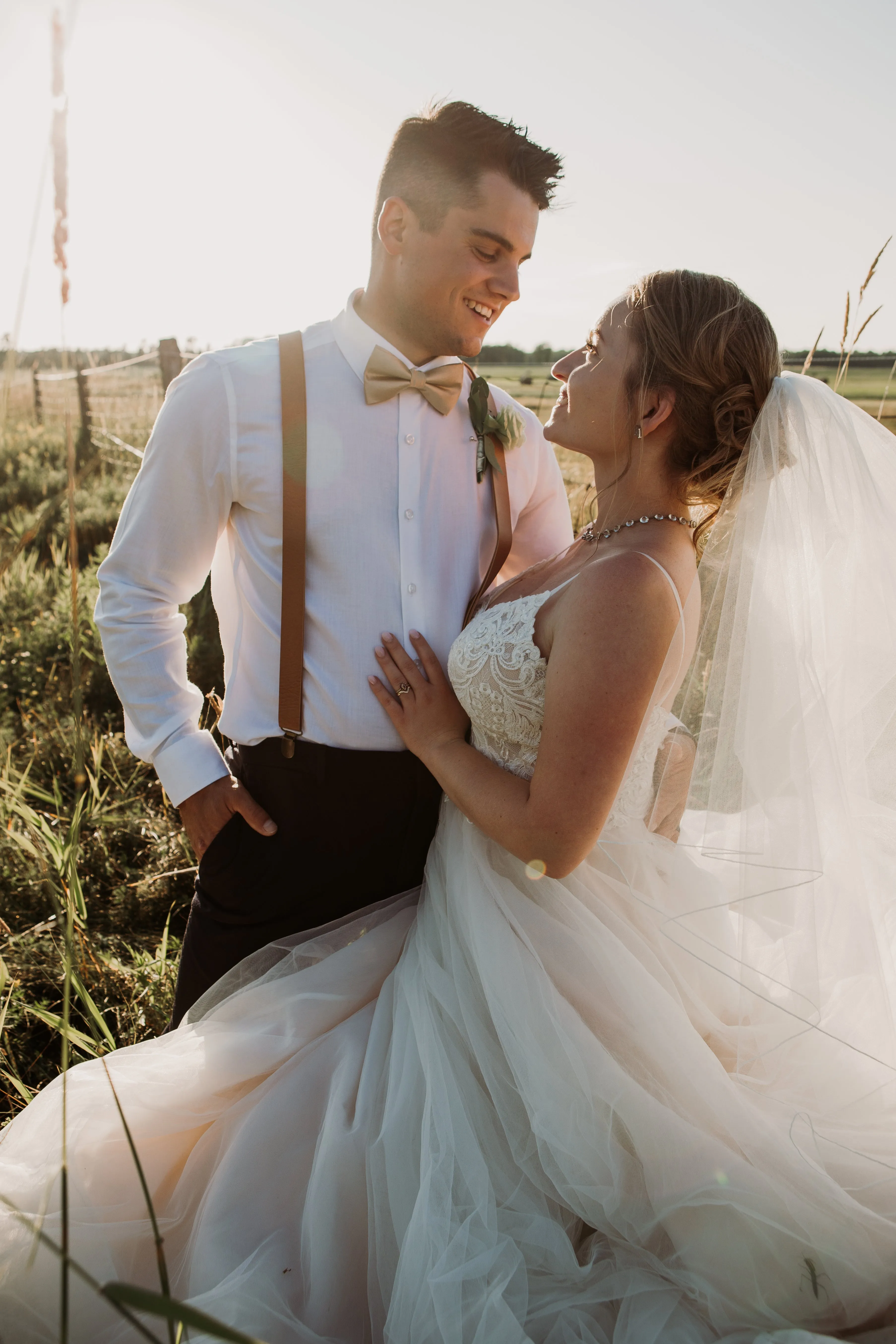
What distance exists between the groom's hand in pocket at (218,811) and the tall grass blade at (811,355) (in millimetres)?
1983

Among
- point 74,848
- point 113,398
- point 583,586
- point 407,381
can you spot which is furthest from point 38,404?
point 583,586

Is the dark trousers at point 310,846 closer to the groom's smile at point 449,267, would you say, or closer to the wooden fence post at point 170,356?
the groom's smile at point 449,267

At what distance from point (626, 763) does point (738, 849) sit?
0.34m

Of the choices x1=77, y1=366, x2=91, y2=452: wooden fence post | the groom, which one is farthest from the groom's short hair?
x1=77, y1=366, x2=91, y2=452: wooden fence post

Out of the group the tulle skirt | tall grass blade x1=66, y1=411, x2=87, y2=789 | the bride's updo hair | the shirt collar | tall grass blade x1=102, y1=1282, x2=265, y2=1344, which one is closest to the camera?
tall grass blade x1=102, y1=1282, x2=265, y2=1344

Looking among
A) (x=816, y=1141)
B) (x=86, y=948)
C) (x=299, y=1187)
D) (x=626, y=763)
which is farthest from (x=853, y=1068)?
(x=86, y=948)

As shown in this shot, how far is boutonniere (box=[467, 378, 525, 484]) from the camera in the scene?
2334mm

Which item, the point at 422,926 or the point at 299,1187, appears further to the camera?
the point at 422,926

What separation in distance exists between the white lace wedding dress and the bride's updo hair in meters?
0.57

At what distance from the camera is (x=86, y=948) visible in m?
2.68

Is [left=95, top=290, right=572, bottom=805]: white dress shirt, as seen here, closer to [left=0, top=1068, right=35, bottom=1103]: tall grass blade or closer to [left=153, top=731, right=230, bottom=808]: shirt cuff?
[left=153, top=731, right=230, bottom=808]: shirt cuff

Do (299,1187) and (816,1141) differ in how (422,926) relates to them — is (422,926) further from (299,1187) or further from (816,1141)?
(816,1141)

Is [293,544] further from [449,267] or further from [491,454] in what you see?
[449,267]

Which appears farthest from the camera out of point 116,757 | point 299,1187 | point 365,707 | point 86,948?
point 116,757
